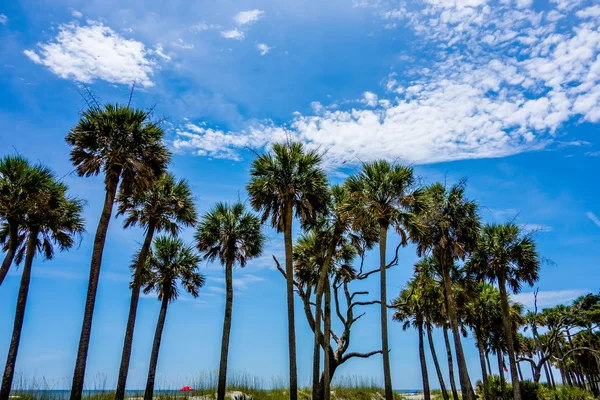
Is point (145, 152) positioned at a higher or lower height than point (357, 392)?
higher

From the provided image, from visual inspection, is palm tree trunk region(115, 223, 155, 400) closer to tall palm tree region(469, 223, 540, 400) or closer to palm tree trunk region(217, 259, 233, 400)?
palm tree trunk region(217, 259, 233, 400)

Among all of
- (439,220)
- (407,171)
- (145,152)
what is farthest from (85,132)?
(439,220)

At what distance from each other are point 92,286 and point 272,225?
9.96 m

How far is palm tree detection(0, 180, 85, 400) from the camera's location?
65.3 ft

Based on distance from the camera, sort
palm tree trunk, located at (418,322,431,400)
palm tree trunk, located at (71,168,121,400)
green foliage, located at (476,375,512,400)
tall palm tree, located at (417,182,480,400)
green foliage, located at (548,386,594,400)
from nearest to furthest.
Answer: palm tree trunk, located at (71,168,121,400) < tall palm tree, located at (417,182,480,400) < green foliage, located at (548,386,594,400) < palm tree trunk, located at (418,322,431,400) < green foliage, located at (476,375,512,400)

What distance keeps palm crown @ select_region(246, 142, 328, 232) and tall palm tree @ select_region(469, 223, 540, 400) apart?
1364cm

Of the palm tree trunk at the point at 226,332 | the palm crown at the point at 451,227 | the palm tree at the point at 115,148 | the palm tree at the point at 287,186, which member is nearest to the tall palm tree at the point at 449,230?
the palm crown at the point at 451,227

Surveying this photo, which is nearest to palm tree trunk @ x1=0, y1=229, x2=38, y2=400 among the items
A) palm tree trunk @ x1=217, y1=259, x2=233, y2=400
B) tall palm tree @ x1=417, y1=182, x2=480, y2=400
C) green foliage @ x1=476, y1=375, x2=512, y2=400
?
palm tree trunk @ x1=217, y1=259, x2=233, y2=400

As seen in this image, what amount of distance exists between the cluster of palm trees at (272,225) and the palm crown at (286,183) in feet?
0.20

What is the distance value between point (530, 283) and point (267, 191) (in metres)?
20.1

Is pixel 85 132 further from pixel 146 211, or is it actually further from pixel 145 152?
pixel 146 211

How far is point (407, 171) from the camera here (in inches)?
857

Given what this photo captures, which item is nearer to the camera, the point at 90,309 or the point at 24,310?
the point at 90,309

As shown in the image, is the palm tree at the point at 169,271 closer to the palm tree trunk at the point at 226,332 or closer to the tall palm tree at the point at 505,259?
the palm tree trunk at the point at 226,332
